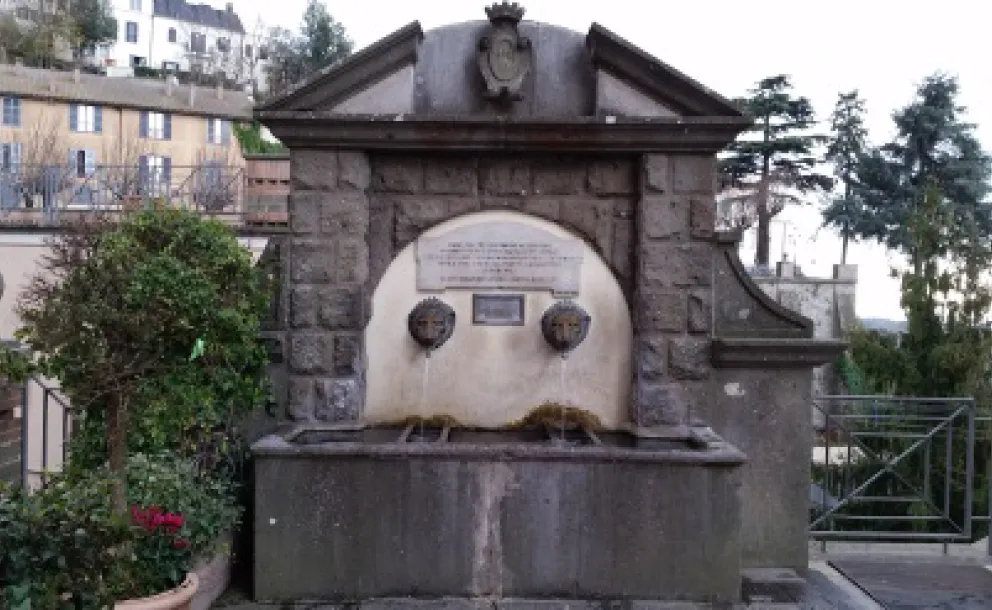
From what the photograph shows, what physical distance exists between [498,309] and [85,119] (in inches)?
1538

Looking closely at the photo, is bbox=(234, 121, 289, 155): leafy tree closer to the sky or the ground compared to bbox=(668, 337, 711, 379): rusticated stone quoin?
closer to the sky

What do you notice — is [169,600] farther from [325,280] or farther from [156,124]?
[156,124]

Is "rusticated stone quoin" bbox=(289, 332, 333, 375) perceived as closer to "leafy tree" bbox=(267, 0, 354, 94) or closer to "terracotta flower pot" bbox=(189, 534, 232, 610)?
"terracotta flower pot" bbox=(189, 534, 232, 610)

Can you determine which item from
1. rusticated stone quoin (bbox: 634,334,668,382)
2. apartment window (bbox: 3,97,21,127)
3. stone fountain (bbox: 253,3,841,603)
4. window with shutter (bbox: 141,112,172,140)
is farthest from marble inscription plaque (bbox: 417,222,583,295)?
window with shutter (bbox: 141,112,172,140)

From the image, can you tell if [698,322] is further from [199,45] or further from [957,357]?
[199,45]

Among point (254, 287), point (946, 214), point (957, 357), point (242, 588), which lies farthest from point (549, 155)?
point (946, 214)

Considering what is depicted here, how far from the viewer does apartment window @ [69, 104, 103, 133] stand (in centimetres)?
3994

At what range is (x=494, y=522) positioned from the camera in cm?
542

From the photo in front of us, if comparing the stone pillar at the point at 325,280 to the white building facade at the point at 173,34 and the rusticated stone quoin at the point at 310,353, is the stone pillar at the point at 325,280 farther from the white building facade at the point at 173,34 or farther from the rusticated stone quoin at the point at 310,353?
the white building facade at the point at 173,34

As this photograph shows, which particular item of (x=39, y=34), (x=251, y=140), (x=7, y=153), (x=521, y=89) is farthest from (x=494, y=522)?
(x=39, y=34)

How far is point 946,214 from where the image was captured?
14.1 metres

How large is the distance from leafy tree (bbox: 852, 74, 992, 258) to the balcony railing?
2286cm

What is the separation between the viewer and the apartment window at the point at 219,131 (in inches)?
1702

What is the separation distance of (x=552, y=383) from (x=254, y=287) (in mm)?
2018
